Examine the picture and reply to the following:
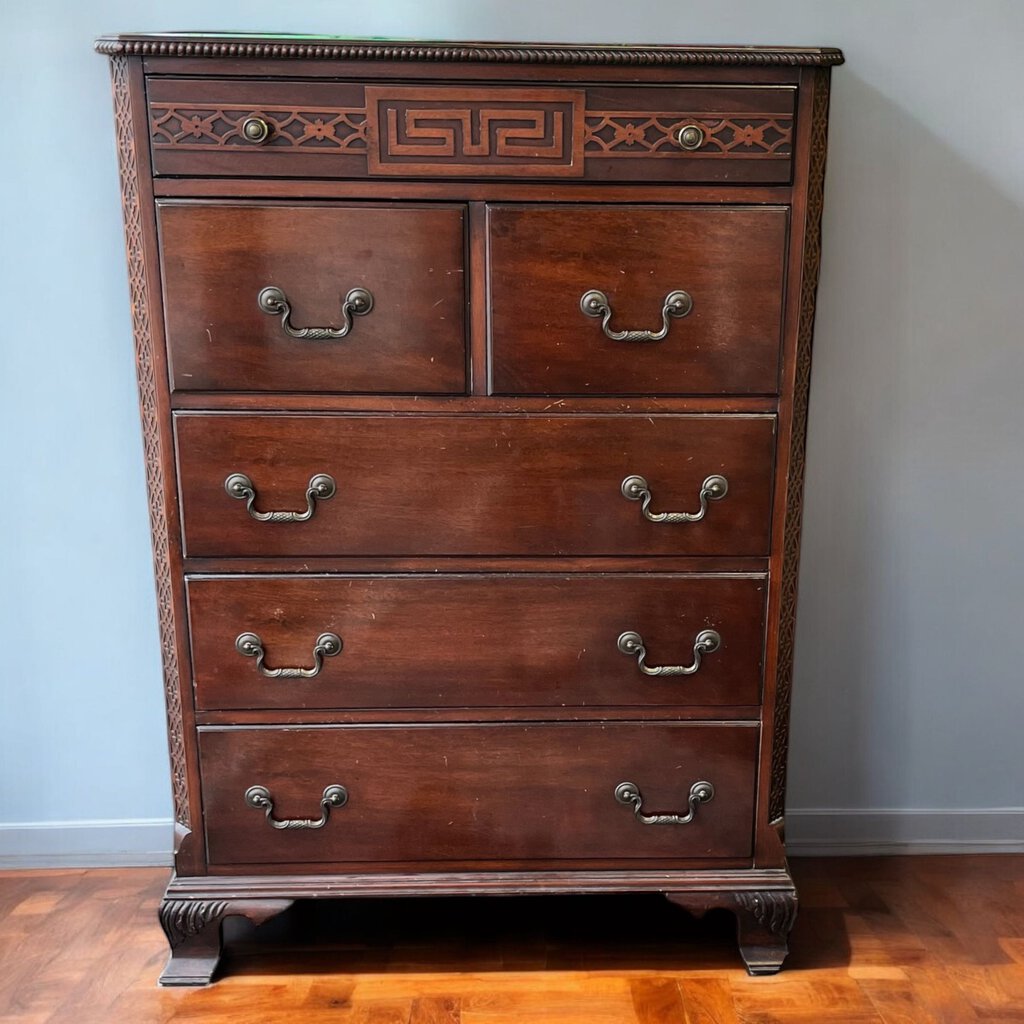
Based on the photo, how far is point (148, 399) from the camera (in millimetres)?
1307

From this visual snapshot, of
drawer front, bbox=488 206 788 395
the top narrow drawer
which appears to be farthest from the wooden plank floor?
the top narrow drawer

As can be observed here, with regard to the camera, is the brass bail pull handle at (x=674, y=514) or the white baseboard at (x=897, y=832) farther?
the white baseboard at (x=897, y=832)

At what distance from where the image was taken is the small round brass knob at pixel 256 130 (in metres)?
1.22

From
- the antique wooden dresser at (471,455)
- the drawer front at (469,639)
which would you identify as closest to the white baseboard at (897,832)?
the antique wooden dresser at (471,455)

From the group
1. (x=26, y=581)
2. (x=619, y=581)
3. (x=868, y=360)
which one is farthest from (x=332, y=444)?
(x=868, y=360)

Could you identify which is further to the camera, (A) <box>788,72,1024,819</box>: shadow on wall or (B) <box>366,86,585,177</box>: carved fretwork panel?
(A) <box>788,72,1024,819</box>: shadow on wall

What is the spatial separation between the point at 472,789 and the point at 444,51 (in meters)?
1.03

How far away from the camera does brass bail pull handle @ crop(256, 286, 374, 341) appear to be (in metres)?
1.26

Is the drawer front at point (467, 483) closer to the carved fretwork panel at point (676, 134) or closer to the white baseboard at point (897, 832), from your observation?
the carved fretwork panel at point (676, 134)

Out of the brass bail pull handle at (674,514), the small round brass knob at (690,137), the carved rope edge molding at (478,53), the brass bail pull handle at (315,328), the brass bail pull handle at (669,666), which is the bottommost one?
the brass bail pull handle at (669,666)

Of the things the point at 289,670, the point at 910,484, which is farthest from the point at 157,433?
the point at 910,484

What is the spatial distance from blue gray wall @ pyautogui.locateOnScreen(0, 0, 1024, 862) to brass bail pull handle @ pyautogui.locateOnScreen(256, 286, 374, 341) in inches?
20.9

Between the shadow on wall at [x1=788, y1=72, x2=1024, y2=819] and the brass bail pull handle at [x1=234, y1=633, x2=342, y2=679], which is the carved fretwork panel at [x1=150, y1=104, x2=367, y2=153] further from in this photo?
the shadow on wall at [x1=788, y1=72, x2=1024, y2=819]

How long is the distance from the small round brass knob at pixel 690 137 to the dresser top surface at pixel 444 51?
0.08 metres
